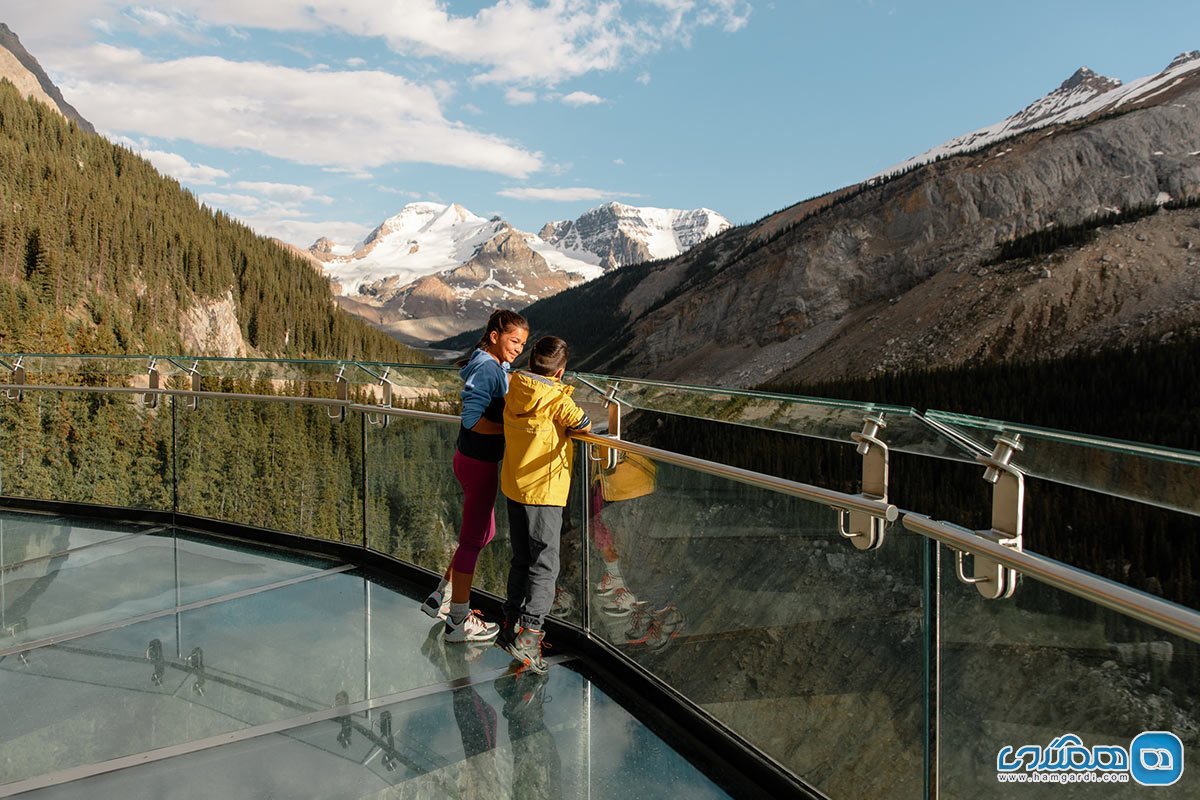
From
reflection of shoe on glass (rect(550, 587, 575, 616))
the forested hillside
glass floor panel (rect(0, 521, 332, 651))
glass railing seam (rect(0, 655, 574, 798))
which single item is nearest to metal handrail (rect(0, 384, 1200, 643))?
reflection of shoe on glass (rect(550, 587, 575, 616))

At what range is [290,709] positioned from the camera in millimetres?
2957

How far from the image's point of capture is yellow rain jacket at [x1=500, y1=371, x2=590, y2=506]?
3.27 metres

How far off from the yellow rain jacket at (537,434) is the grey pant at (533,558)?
6cm

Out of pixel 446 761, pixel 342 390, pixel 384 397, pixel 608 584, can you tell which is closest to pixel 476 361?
pixel 608 584

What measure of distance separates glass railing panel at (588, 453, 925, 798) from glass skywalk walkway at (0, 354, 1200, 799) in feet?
0.03

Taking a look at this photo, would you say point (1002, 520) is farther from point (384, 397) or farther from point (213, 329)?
point (213, 329)

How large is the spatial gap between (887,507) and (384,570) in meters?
3.38

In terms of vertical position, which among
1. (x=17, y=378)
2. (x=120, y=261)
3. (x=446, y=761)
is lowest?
(x=446, y=761)

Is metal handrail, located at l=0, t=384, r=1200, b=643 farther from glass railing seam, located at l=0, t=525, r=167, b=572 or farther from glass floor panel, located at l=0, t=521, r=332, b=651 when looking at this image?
glass railing seam, located at l=0, t=525, r=167, b=572

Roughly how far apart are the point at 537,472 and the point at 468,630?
2.69ft

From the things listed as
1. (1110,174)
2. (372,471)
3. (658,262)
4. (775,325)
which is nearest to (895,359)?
(775,325)

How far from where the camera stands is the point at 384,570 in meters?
4.67

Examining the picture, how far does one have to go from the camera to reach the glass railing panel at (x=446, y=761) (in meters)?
2.45

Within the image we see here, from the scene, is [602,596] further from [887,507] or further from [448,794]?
[887,507]
